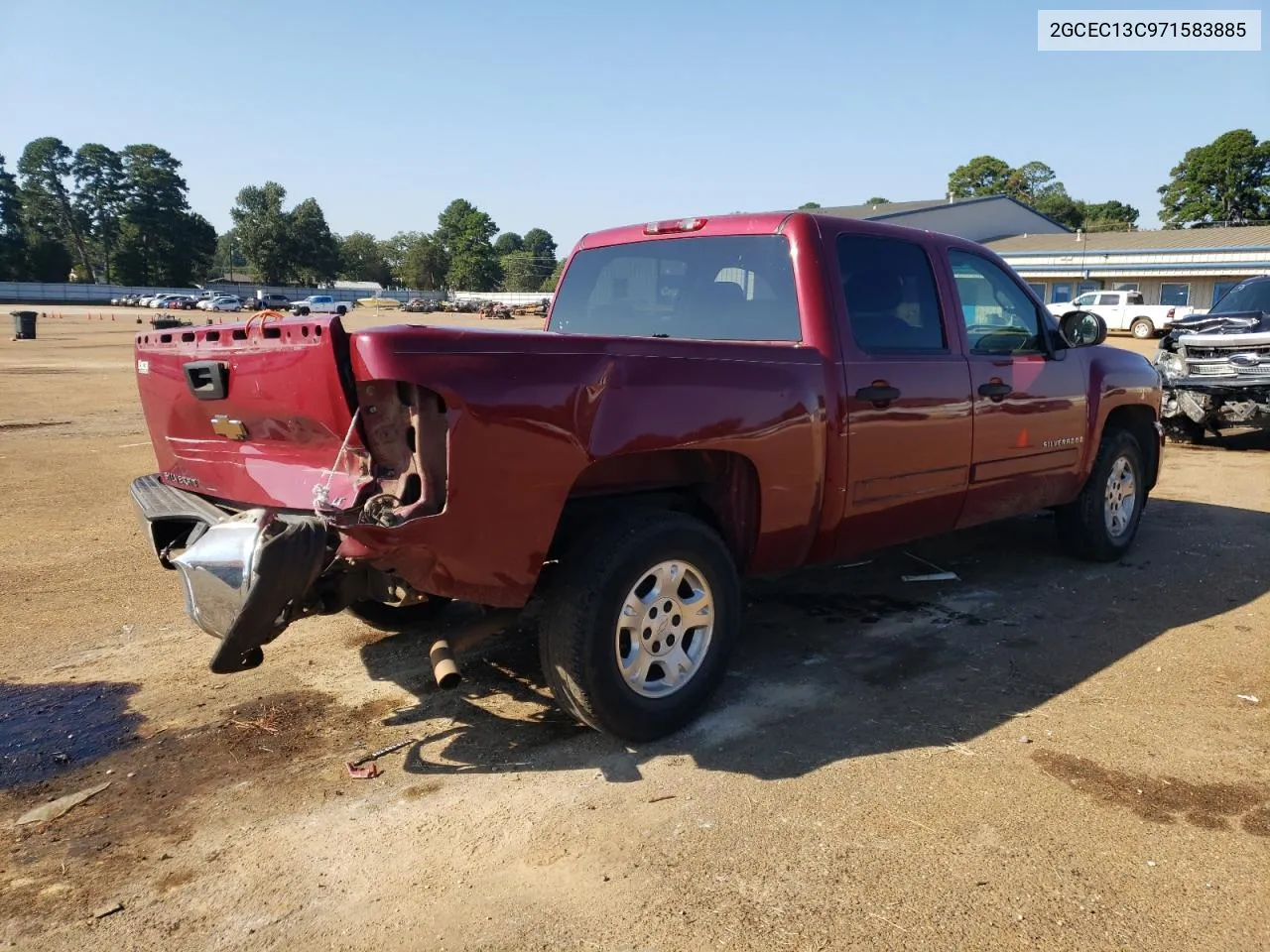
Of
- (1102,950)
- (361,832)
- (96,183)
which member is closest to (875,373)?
(1102,950)

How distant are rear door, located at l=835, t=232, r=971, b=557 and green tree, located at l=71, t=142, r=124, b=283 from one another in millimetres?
119183

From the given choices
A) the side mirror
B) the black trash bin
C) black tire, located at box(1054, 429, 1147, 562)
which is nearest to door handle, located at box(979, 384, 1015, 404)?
the side mirror

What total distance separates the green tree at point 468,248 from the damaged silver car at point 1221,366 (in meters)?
117

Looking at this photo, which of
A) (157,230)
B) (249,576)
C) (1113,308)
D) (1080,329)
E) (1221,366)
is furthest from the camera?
(157,230)

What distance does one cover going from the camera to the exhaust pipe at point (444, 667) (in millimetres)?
3297

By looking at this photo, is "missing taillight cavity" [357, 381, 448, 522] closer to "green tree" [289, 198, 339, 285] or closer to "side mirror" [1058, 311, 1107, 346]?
"side mirror" [1058, 311, 1107, 346]

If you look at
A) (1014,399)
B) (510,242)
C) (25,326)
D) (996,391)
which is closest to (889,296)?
(996,391)

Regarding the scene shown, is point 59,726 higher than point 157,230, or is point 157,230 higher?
point 157,230

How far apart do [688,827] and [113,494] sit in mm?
6702

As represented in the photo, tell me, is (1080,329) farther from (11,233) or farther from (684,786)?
(11,233)

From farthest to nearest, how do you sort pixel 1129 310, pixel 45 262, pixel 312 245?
pixel 312 245 → pixel 45 262 → pixel 1129 310

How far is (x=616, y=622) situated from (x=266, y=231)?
11625cm

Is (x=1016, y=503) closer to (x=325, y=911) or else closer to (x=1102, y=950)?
(x=1102, y=950)

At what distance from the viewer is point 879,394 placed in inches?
165
